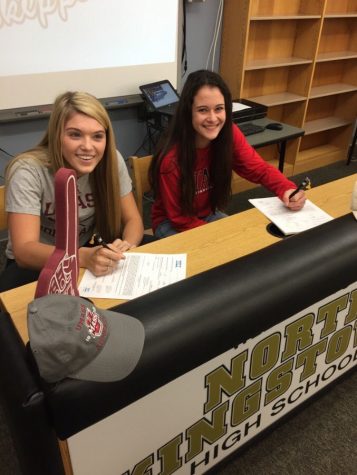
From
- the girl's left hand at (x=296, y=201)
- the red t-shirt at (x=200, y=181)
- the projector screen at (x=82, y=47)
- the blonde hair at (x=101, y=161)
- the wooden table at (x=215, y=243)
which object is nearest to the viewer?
the wooden table at (x=215, y=243)

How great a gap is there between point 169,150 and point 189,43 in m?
1.62

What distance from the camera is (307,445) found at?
129 cm

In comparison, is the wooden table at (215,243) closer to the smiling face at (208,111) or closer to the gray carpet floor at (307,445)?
the smiling face at (208,111)

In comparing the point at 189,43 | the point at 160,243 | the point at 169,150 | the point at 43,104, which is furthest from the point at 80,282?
the point at 189,43

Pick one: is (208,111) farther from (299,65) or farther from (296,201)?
(299,65)

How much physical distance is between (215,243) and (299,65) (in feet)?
8.80

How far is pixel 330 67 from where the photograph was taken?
3660 mm

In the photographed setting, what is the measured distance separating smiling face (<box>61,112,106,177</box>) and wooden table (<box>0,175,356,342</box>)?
354 millimetres

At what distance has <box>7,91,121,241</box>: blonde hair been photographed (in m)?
1.21

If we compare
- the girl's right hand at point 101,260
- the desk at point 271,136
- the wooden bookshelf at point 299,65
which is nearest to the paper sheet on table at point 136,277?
the girl's right hand at point 101,260

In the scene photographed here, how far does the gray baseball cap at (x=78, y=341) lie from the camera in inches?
22.8

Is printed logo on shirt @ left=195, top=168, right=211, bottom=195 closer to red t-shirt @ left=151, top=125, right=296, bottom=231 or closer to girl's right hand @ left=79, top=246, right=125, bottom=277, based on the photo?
red t-shirt @ left=151, top=125, right=296, bottom=231

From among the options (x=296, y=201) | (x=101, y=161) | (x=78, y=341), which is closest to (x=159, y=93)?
(x=101, y=161)

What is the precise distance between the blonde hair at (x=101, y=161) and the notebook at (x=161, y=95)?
1229 mm
